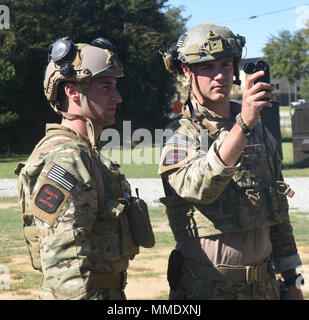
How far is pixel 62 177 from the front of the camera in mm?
2648

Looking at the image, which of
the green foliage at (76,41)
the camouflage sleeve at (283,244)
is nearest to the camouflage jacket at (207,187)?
the camouflage sleeve at (283,244)

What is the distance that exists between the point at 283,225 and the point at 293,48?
5853 cm

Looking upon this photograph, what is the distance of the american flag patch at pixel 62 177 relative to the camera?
2646 millimetres

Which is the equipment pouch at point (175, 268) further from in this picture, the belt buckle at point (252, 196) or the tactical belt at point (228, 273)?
the belt buckle at point (252, 196)

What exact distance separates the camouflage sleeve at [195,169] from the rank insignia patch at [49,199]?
2.18 ft

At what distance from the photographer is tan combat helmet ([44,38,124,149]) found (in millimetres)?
3039

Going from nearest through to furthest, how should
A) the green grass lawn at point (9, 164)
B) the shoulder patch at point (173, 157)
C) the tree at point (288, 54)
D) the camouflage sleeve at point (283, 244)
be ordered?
1. the shoulder patch at point (173, 157)
2. the camouflage sleeve at point (283, 244)
3. the green grass lawn at point (9, 164)
4. the tree at point (288, 54)

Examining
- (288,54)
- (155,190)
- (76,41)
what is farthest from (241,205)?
(288,54)

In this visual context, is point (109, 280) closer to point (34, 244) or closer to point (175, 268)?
point (34, 244)

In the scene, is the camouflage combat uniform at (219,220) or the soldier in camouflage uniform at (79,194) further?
the camouflage combat uniform at (219,220)

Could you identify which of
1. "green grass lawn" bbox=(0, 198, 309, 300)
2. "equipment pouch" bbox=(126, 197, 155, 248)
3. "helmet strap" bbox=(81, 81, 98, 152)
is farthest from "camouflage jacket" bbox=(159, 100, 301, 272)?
"green grass lawn" bbox=(0, 198, 309, 300)

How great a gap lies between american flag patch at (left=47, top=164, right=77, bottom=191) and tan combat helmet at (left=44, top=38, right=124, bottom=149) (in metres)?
0.34

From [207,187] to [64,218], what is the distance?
0.72 m
